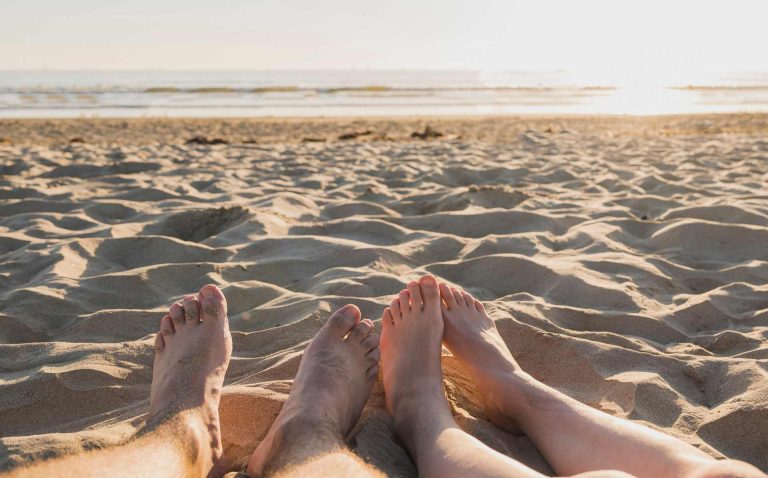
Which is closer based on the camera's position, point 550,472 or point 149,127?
point 550,472

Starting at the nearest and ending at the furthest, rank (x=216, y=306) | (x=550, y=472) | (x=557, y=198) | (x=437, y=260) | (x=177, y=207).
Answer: (x=550, y=472) → (x=216, y=306) → (x=437, y=260) → (x=177, y=207) → (x=557, y=198)

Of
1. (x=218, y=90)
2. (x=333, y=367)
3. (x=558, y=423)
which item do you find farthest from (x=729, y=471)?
(x=218, y=90)

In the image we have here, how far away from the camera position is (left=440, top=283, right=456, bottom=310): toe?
2020mm

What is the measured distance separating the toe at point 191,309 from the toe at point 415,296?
64 centimetres

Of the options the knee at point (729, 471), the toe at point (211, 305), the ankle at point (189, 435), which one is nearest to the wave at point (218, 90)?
the toe at point (211, 305)

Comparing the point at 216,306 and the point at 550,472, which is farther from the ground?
the point at 216,306

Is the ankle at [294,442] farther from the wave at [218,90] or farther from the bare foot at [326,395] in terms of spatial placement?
the wave at [218,90]

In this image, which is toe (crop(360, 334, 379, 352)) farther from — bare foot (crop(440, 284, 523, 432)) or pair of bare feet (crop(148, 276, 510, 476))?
Answer: bare foot (crop(440, 284, 523, 432))

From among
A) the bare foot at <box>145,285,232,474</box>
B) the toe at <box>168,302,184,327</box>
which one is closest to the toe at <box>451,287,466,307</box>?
the bare foot at <box>145,285,232,474</box>

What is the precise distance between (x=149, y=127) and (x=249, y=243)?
306 inches

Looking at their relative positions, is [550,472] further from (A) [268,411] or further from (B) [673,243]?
(B) [673,243]

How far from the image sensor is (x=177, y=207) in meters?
3.63

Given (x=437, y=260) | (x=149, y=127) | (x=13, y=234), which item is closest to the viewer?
(x=437, y=260)

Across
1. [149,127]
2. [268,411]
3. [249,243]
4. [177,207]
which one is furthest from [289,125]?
[268,411]
